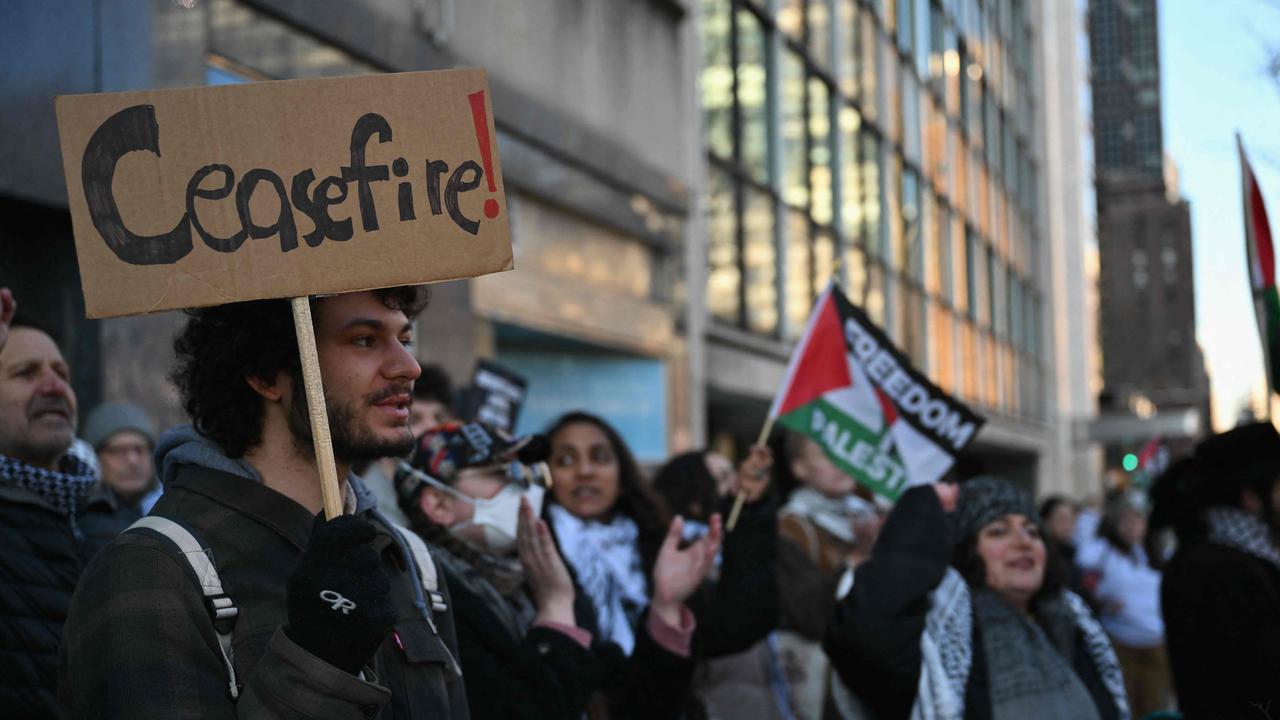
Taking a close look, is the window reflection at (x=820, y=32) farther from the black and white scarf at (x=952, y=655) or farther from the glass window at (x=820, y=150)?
the black and white scarf at (x=952, y=655)

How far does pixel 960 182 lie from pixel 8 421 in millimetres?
26527

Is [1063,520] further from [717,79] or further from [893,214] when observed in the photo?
[893,214]

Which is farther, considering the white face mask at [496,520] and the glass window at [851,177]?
the glass window at [851,177]

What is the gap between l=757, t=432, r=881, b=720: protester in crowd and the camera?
569cm

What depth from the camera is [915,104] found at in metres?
25.0

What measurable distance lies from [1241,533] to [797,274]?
13.8 m

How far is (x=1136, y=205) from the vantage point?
380 ft

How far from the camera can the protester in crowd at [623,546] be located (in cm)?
474

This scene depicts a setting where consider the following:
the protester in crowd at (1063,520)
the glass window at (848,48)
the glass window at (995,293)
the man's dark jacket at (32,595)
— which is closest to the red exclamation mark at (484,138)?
the man's dark jacket at (32,595)

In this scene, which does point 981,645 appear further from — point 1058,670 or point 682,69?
point 682,69

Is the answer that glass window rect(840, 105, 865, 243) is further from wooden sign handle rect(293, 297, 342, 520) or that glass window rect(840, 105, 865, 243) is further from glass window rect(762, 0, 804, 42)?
wooden sign handle rect(293, 297, 342, 520)

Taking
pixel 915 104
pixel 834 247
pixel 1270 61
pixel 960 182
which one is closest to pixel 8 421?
pixel 1270 61

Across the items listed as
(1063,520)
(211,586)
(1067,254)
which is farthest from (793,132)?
(1067,254)

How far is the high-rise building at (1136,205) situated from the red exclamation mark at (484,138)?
108 m
